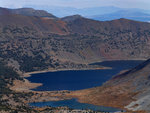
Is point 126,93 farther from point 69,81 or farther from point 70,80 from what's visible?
point 70,80

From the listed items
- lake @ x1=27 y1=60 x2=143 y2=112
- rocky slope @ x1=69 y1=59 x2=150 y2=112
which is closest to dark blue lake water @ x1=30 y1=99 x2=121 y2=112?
lake @ x1=27 y1=60 x2=143 y2=112

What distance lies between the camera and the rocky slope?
4586 inches

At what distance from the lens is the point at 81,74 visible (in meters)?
195

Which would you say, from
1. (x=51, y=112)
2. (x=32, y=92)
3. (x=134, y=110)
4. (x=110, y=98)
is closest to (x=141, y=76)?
(x=110, y=98)

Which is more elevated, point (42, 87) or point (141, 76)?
point (141, 76)

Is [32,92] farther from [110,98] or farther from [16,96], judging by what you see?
[110,98]

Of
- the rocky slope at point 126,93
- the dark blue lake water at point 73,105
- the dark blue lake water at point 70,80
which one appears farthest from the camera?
the dark blue lake water at point 70,80

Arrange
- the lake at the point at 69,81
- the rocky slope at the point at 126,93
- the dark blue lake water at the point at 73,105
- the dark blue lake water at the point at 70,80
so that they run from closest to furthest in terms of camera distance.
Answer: the dark blue lake water at the point at 73,105 < the rocky slope at the point at 126,93 < the lake at the point at 69,81 < the dark blue lake water at the point at 70,80

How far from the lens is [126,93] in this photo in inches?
5157

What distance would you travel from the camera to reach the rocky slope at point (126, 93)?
116494 mm

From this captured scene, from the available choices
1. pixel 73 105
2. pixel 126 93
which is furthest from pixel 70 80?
pixel 73 105

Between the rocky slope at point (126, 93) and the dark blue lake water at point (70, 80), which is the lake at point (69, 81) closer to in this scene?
the dark blue lake water at point (70, 80)

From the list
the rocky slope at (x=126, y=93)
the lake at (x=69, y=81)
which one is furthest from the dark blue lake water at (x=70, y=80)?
the rocky slope at (x=126, y=93)

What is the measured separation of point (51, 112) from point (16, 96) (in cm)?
3788
